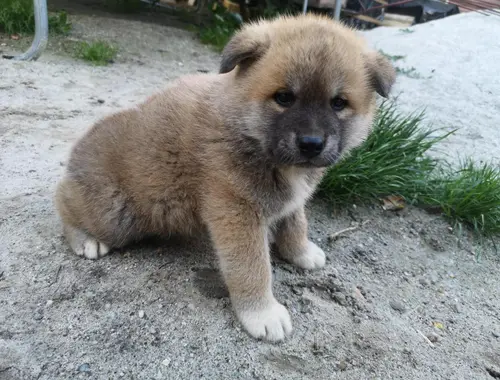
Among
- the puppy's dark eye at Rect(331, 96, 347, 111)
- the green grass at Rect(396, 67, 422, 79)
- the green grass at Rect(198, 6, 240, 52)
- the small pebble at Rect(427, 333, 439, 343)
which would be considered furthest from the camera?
the green grass at Rect(198, 6, 240, 52)

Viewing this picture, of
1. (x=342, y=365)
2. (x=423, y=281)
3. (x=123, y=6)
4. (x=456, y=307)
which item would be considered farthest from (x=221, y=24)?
(x=342, y=365)

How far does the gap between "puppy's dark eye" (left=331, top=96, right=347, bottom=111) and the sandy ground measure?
1.12 m

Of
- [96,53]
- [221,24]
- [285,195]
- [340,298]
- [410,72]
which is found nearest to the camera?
[285,195]

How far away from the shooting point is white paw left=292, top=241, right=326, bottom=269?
2.99m

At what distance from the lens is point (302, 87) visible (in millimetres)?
2242

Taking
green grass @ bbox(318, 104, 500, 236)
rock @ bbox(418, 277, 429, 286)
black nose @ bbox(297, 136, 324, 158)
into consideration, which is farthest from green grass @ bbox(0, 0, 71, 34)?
rock @ bbox(418, 277, 429, 286)

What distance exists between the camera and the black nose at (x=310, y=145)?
2.19 meters

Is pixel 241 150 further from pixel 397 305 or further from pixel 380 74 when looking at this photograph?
pixel 397 305

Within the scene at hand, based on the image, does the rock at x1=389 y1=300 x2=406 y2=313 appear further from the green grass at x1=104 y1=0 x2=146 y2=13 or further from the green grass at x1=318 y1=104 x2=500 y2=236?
the green grass at x1=104 y1=0 x2=146 y2=13

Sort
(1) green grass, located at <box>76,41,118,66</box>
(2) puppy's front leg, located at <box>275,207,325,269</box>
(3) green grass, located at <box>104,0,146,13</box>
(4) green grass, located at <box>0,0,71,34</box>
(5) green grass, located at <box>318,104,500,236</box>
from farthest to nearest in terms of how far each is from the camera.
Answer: (3) green grass, located at <box>104,0,146,13</box> → (4) green grass, located at <box>0,0,71,34</box> → (1) green grass, located at <box>76,41,118,66</box> → (5) green grass, located at <box>318,104,500,236</box> → (2) puppy's front leg, located at <box>275,207,325,269</box>

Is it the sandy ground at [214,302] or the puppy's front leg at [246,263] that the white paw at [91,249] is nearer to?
the sandy ground at [214,302]

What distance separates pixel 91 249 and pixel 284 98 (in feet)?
4.85

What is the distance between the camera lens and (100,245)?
286cm

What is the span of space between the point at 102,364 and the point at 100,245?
0.87m
